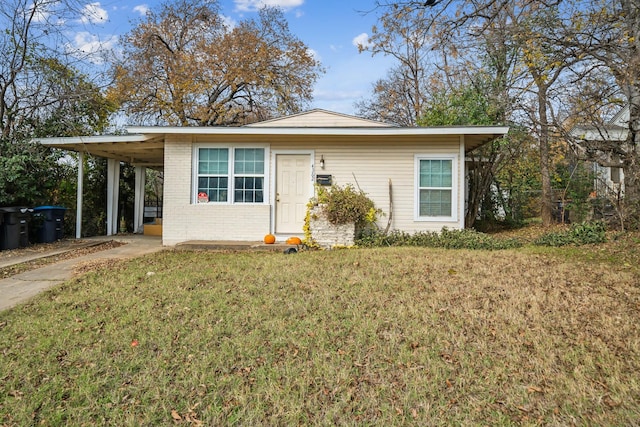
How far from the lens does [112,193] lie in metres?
11.8

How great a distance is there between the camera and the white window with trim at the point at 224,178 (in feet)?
31.2

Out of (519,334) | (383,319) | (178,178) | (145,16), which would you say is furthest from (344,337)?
(145,16)

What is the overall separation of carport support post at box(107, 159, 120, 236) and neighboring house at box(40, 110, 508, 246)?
2735 millimetres

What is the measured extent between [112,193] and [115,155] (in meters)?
1.12

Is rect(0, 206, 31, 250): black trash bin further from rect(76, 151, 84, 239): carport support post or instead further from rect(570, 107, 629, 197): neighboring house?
rect(570, 107, 629, 197): neighboring house

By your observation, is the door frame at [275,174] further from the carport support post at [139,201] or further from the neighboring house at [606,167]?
the neighboring house at [606,167]

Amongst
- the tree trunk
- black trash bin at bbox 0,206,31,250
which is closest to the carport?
black trash bin at bbox 0,206,31,250

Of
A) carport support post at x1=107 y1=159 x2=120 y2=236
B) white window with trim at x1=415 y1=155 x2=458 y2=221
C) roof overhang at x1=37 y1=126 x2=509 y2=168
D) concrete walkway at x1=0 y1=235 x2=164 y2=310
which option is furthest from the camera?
carport support post at x1=107 y1=159 x2=120 y2=236

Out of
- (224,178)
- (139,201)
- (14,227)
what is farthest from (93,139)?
(139,201)

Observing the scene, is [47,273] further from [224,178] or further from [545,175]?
[545,175]

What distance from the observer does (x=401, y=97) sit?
24906 millimetres

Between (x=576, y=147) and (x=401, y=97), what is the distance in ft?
51.8

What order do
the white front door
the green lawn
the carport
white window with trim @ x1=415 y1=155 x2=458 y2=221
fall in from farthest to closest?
the carport
the white front door
white window with trim @ x1=415 y1=155 x2=458 y2=221
the green lawn

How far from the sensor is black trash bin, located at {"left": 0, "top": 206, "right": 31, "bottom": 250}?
8695 millimetres
